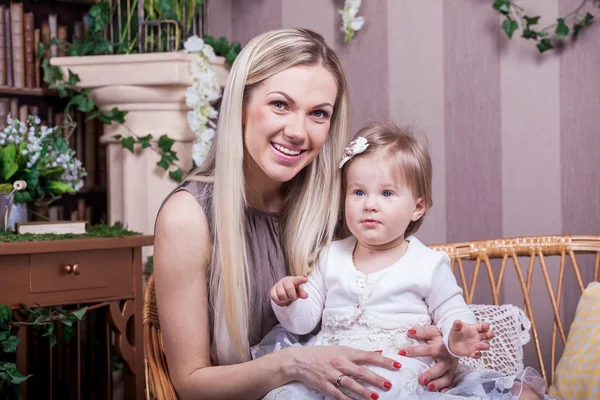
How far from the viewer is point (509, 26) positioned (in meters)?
2.36

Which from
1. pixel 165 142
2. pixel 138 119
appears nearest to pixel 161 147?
pixel 165 142

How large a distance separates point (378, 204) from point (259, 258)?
343 millimetres

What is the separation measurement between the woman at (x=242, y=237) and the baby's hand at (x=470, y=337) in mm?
73

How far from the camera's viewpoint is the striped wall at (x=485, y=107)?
2.33 metres

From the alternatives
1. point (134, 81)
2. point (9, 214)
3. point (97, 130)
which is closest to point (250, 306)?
point (9, 214)

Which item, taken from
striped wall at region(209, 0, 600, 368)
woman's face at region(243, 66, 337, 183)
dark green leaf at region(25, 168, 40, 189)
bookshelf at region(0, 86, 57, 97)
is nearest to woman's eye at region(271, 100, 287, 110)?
woman's face at region(243, 66, 337, 183)

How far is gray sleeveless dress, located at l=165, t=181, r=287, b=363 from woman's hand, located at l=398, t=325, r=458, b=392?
0.38m

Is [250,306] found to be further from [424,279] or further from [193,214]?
[424,279]

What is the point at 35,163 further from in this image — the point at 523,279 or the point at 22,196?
the point at 523,279

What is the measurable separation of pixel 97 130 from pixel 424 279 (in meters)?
2.04

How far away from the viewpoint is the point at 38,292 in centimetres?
221

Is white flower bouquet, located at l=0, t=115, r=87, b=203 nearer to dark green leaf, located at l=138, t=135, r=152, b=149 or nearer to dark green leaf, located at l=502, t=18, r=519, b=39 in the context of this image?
dark green leaf, located at l=138, t=135, r=152, b=149

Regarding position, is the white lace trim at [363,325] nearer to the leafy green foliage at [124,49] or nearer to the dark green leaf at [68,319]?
the dark green leaf at [68,319]

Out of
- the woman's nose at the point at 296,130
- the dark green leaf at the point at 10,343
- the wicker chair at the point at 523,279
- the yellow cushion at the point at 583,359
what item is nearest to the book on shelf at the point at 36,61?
the dark green leaf at the point at 10,343
